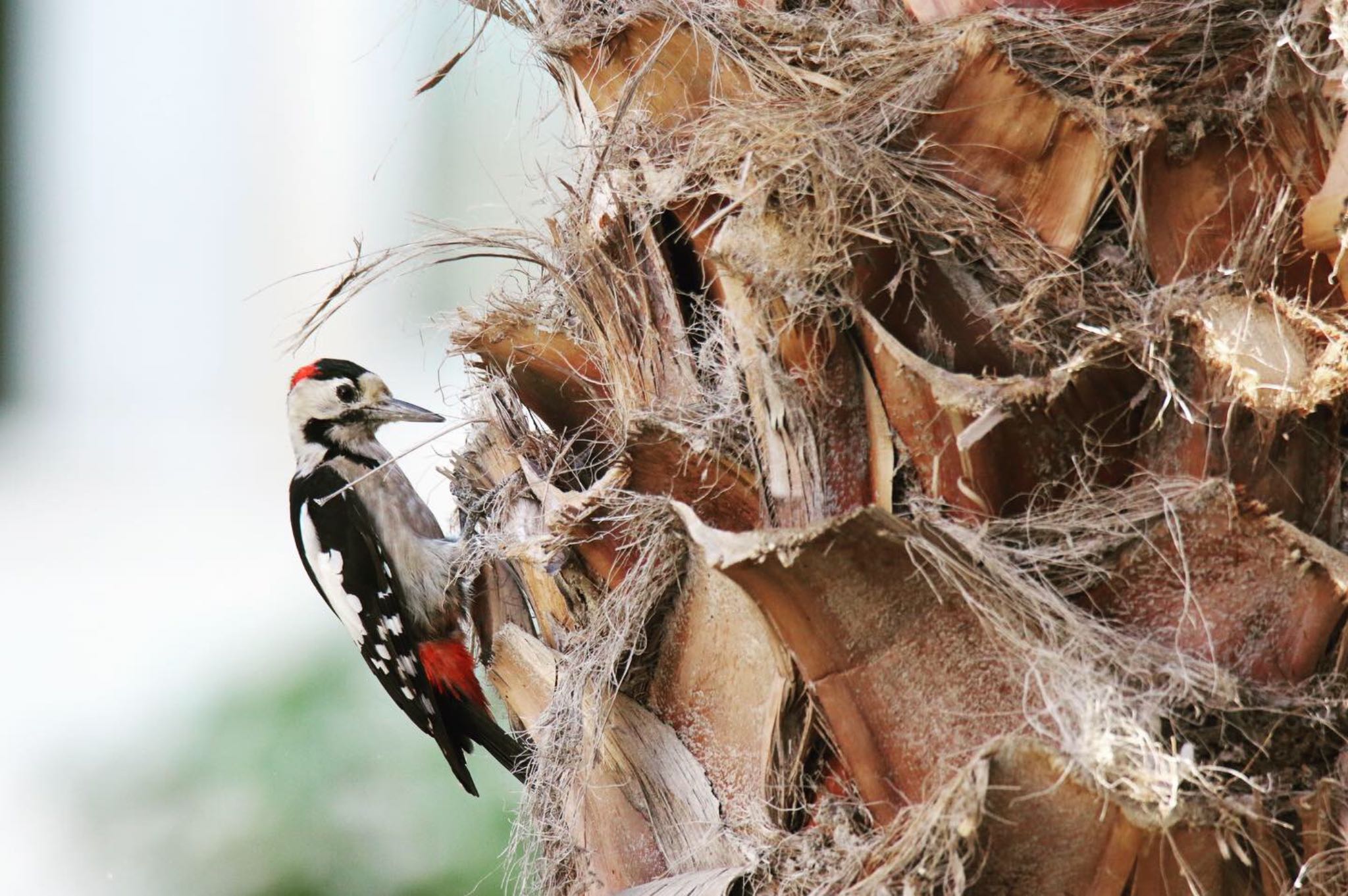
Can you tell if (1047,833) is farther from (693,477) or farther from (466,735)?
(466,735)

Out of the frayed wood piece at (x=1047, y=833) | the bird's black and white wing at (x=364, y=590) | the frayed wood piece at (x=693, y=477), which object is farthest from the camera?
the bird's black and white wing at (x=364, y=590)

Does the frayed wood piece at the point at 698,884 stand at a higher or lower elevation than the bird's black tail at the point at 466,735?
lower

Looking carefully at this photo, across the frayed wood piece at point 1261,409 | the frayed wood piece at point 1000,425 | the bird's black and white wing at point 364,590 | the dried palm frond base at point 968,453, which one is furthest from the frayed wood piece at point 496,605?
the frayed wood piece at point 1261,409

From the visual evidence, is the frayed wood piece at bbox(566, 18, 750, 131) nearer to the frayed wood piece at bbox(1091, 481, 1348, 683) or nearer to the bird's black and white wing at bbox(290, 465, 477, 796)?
the frayed wood piece at bbox(1091, 481, 1348, 683)

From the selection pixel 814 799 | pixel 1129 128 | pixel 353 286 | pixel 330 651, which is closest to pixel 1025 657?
pixel 814 799

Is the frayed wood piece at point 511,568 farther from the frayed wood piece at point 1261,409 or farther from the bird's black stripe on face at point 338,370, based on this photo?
the bird's black stripe on face at point 338,370

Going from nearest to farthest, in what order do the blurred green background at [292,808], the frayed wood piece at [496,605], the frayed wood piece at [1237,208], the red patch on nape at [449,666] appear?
the frayed wood piece at [1237,208] < the frayed wood piece at [496,605] < the red patch on nape at [449,666] < the blurred green background at [292,808]

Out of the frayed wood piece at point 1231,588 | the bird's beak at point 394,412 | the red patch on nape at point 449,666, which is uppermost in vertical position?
the bird's beak at point 394,412

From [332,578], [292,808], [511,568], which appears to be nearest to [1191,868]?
[511,568]
